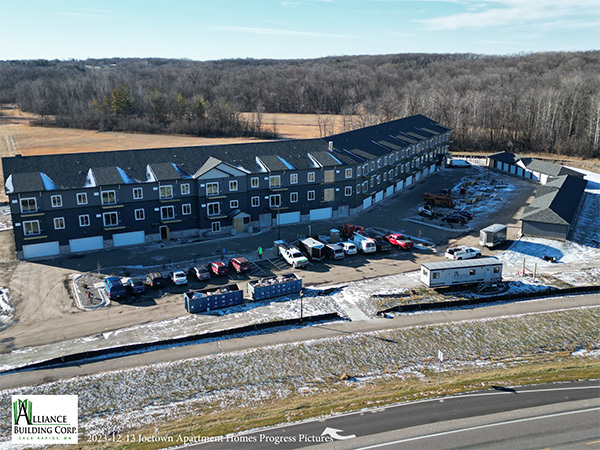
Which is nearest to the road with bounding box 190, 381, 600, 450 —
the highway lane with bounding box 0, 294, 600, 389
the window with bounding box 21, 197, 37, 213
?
the highway lane with bounding box 0, 294, 600, 389

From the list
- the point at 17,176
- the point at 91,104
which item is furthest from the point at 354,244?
the point at 91,104

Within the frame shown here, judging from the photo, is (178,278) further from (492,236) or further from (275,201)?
(492,236)

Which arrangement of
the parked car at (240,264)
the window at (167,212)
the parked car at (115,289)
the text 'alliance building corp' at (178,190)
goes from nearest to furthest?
1. the parked car at (115,289)
2. the parked car at (240,264)
3. the text 'alliance building corp' at (178,190)
4. the window at (167,212)

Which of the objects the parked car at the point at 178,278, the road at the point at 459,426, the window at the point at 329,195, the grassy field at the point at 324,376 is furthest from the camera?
the window at the point at 329,195

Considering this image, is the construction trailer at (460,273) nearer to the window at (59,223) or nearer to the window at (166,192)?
the window at (166,192)

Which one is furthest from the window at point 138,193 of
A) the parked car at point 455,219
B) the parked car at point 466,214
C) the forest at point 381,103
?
the forest at point 381,103

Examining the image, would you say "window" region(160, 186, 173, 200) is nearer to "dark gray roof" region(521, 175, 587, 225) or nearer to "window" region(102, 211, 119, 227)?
"window" region(102, 211, 119, 227)

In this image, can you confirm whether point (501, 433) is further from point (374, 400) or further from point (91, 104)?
point (91, 104)

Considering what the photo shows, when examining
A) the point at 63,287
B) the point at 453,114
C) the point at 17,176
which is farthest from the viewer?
the point at 453,114
